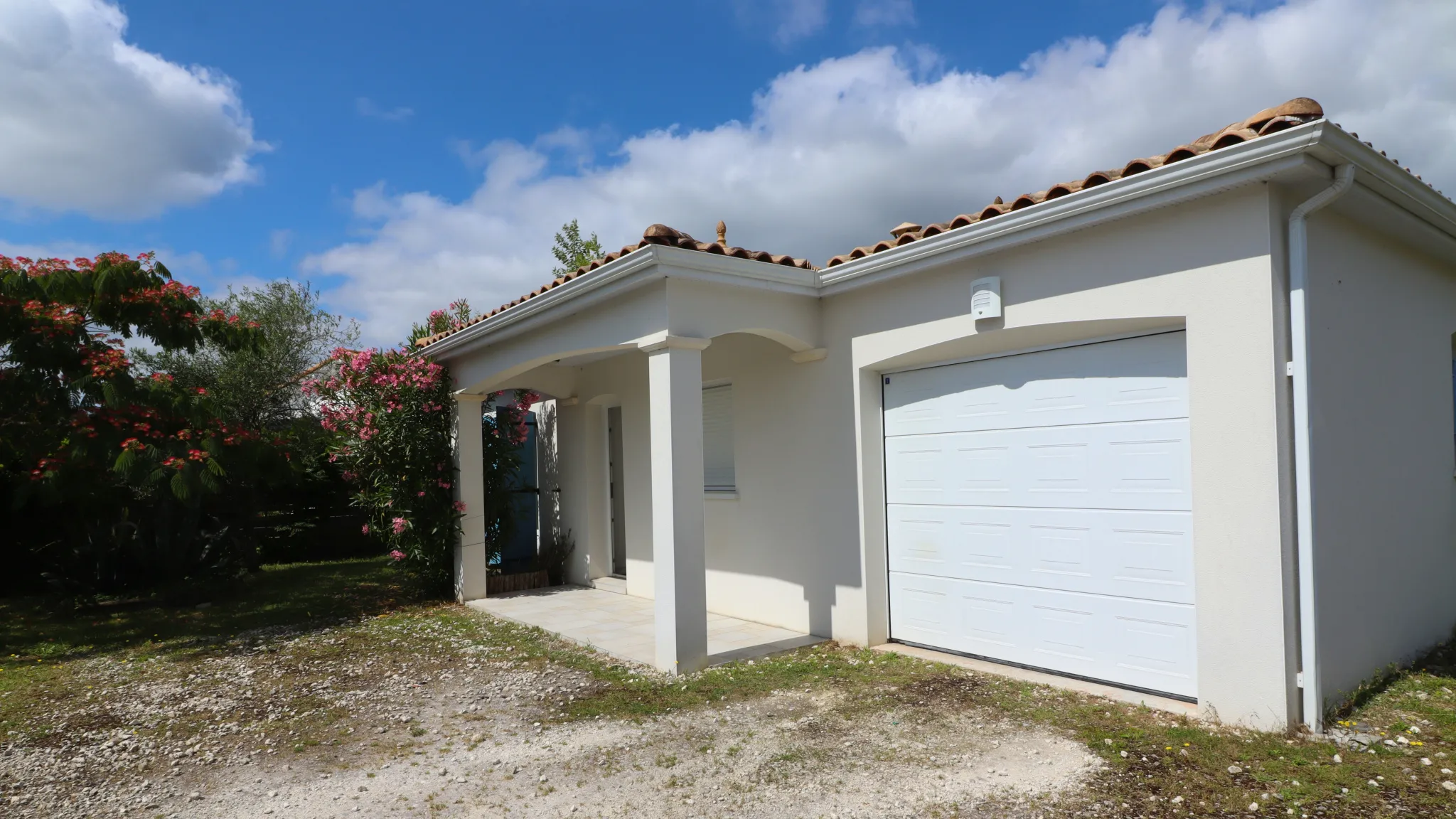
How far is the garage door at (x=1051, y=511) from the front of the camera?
196 inches

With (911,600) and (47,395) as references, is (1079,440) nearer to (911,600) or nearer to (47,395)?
(911,600)

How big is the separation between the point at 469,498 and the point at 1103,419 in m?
7.68

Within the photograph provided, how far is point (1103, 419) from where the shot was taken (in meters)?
5.31

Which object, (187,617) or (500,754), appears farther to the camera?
(187,617)

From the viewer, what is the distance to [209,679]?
21.5 ft

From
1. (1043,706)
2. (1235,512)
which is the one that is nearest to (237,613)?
(1043,706)

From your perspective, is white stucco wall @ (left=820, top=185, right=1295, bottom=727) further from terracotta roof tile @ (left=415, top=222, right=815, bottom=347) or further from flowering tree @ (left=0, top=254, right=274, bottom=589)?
flowering tree @ (left=0, top=254, right=274, bottom=589)

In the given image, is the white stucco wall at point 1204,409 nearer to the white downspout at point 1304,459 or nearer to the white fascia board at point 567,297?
the white downspout at point 1304,459

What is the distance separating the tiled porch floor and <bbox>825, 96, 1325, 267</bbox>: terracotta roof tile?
3595 mm

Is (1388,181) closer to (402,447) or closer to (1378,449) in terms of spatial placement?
(1378,449)

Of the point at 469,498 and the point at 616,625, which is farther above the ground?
the point at 469,498

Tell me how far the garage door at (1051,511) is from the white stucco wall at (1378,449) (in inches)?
28.9

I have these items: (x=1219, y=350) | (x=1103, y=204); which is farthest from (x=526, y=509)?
(x=1219, y=350)

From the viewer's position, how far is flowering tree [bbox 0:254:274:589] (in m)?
8.40
